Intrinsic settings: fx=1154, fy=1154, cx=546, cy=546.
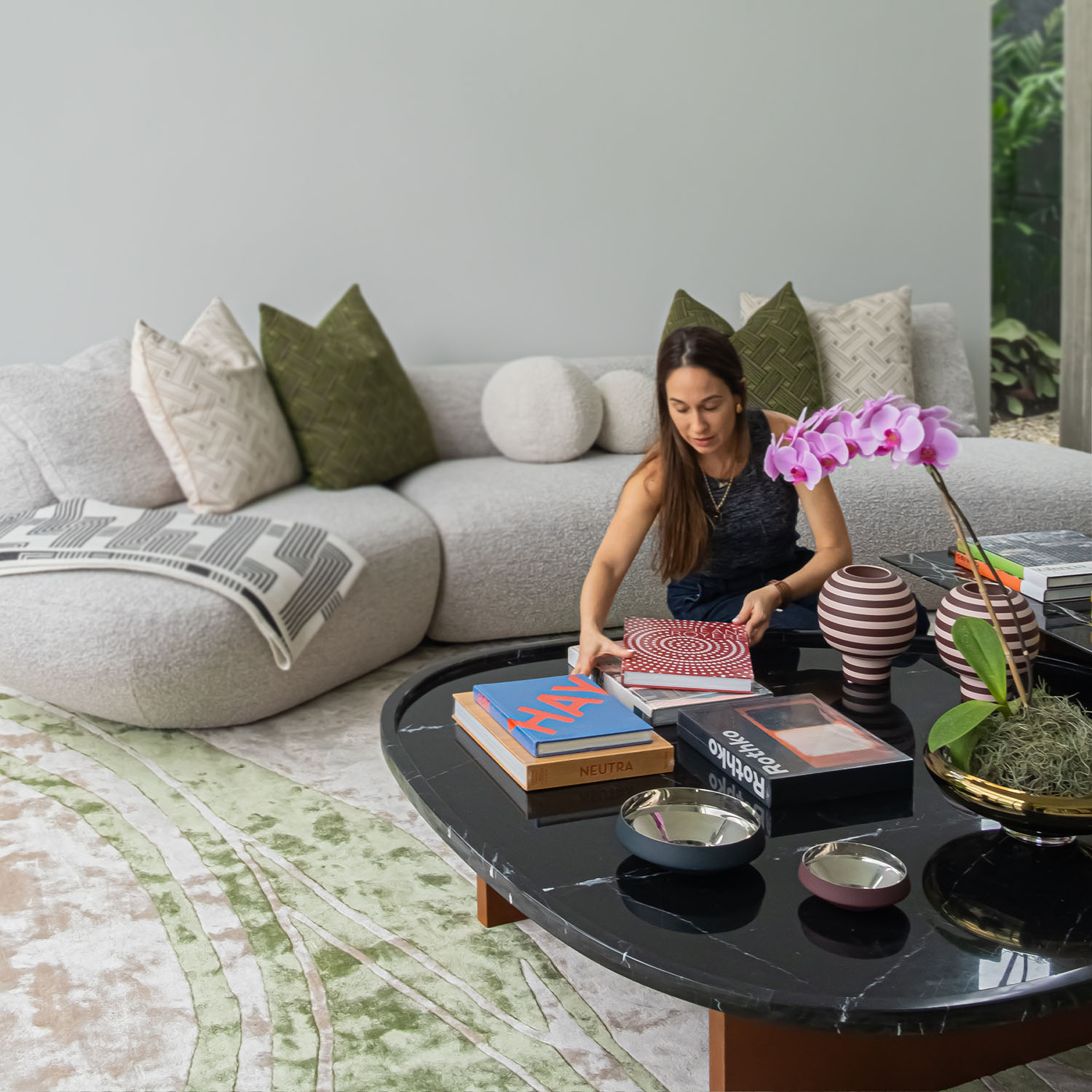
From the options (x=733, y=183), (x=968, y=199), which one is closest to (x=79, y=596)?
(x=733, y=183)

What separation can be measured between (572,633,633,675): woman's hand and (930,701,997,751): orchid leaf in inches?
23.3

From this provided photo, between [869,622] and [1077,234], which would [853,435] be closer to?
[869,622]

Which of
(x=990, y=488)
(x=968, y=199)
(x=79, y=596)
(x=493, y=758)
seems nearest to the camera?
(x=493, y=758)

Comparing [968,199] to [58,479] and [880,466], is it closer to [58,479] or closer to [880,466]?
[880,466]

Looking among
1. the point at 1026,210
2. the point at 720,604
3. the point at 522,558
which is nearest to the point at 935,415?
the point at 720,604

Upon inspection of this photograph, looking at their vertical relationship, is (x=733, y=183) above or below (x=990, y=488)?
above

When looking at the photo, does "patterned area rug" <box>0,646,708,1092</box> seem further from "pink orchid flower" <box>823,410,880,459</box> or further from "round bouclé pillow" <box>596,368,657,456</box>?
"round bouclé pillow" <box>596,368,657,456</box>

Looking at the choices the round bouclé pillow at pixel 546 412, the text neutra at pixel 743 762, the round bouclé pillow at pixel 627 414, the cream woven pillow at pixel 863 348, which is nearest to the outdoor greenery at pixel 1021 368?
the cream woven pillow at pixel 863 348

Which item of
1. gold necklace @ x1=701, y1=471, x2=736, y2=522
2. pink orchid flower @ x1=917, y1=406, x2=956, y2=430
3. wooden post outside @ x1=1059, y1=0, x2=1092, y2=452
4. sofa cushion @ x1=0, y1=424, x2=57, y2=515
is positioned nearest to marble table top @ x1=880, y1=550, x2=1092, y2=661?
gold necklace @ x1=701, y1=471, x2=736, y2=522

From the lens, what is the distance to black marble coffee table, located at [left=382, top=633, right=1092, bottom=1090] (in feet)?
3.43

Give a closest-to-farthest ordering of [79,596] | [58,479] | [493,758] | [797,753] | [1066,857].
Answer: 1. [1066,857]
2. [797,753]
3. [493,758]
4. [79,596]
5. [58,479]

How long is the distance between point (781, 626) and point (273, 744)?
1101mm

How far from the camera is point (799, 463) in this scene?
52.9 inches

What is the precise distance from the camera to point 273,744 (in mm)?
2479
